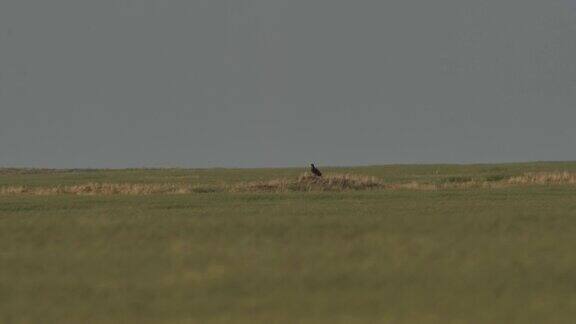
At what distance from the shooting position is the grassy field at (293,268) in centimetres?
1312

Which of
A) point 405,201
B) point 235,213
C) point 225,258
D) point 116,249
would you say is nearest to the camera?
point 225,258

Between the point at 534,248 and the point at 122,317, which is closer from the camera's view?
the point at 122,317

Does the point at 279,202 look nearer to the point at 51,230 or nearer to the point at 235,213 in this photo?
the point at 235,213

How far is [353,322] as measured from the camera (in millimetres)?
12328

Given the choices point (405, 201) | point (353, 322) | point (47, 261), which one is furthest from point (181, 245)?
point (405, 201)

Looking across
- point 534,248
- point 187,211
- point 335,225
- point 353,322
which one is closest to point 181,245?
point 335,225

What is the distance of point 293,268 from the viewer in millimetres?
16156

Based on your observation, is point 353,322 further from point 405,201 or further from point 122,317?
point 405,201

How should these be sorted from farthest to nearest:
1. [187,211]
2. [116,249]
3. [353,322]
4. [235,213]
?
1. [187,211]
2. [235,213]
3. [116,249]
4. [353,322]

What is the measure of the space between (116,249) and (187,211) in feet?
37.5

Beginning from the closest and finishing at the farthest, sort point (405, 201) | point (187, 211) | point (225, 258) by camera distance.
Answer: point (225, 258) → point (187, 211) → point (405, 201)

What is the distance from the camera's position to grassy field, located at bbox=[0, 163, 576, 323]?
13.1 meters

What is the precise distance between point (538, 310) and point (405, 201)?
814 inches

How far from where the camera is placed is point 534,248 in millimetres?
17859
